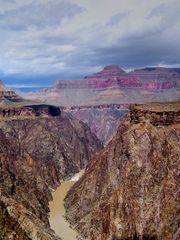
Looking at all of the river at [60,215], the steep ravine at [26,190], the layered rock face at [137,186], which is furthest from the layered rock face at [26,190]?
the layered rock face at [137,186]

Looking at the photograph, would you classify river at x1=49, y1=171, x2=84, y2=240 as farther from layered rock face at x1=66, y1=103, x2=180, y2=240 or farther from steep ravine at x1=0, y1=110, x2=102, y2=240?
layered rock face at x1=66, y1=103, x2=180, y2=240

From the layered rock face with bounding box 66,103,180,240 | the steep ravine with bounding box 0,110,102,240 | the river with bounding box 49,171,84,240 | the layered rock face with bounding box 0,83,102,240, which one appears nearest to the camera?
the steep ravine with bounding box 0,110,102,240

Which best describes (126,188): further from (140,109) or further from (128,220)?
(140,109)

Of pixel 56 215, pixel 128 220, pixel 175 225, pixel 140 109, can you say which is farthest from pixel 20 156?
pixel 175 225

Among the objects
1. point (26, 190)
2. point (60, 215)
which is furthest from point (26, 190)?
point (60, 215)

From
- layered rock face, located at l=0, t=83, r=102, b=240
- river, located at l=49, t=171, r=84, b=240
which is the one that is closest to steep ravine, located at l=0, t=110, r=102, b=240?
layered rock face, located at l=0, t=83, r=102, b=240

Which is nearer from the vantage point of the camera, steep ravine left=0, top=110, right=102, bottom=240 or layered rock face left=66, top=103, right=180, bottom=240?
steep ravine left=0, top=110, right=102, bottom=240

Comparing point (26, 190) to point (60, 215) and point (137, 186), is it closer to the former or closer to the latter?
point (60, 215)
